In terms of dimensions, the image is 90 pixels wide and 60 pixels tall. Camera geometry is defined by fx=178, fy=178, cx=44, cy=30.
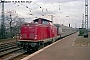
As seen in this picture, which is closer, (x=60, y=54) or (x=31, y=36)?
(x=60, y=54)

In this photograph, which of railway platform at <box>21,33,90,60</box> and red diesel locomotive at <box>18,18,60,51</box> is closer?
railway platform at <box>21,33,90,60</box>

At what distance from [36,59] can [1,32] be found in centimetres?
2868

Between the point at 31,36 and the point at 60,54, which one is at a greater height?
the point at 31,36

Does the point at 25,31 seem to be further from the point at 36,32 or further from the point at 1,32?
the point at 1,32

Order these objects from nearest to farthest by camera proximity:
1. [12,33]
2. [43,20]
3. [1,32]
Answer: [43,20] → [1,32] → [12,33]

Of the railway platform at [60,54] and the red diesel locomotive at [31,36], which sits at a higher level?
the red diesel locomotive at [31,36]

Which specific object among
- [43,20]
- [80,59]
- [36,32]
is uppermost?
[43,20]

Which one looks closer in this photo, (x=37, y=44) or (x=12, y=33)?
(x=37, y=44)

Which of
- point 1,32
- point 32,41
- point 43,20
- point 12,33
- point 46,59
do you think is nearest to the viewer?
point 46,59

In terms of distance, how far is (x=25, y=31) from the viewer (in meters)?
19.4

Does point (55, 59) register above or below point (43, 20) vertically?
below

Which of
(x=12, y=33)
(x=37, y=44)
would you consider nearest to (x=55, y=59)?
(x=37, y=44)

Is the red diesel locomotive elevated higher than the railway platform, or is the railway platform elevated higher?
the red diesel locomotive

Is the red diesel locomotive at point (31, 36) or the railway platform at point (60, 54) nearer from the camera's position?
the railway platform at point (60, 54)
